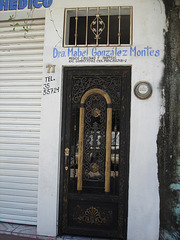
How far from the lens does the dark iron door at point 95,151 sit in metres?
3.88

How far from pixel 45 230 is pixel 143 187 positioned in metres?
1.90

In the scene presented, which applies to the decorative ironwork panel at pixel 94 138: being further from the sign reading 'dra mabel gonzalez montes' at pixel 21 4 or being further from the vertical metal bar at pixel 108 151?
the sign reading 'dra mabel gonzalez montes' at pixel 21 4

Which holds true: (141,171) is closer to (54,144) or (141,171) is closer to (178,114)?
(178,114)

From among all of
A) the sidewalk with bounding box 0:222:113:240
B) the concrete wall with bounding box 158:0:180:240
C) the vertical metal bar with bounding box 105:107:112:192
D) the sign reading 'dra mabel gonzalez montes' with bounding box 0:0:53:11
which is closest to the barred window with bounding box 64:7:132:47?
the sign reading 'dra mabel gonzalez montes' with bounding box 0:0:53:11

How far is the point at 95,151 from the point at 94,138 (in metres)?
0.24

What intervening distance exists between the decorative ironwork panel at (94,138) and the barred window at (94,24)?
1107 millimetres

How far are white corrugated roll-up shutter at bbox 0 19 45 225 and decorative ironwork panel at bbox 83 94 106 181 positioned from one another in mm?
1030

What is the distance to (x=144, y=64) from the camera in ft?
12.5

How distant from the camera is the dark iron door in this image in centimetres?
388

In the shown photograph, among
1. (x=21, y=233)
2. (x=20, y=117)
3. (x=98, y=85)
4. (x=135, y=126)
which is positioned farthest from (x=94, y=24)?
(x=21, y=233)

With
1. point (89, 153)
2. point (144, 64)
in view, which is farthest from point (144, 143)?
point (144, 64)

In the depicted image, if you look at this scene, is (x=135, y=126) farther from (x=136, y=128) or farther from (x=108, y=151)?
(x=108, y=151)

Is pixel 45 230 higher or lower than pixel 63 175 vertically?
lower

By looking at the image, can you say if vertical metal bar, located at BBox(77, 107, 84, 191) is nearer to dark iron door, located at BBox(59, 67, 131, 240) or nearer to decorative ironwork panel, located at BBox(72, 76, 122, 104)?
dark iron door, located at BBox(59, 67, 131, 240)
